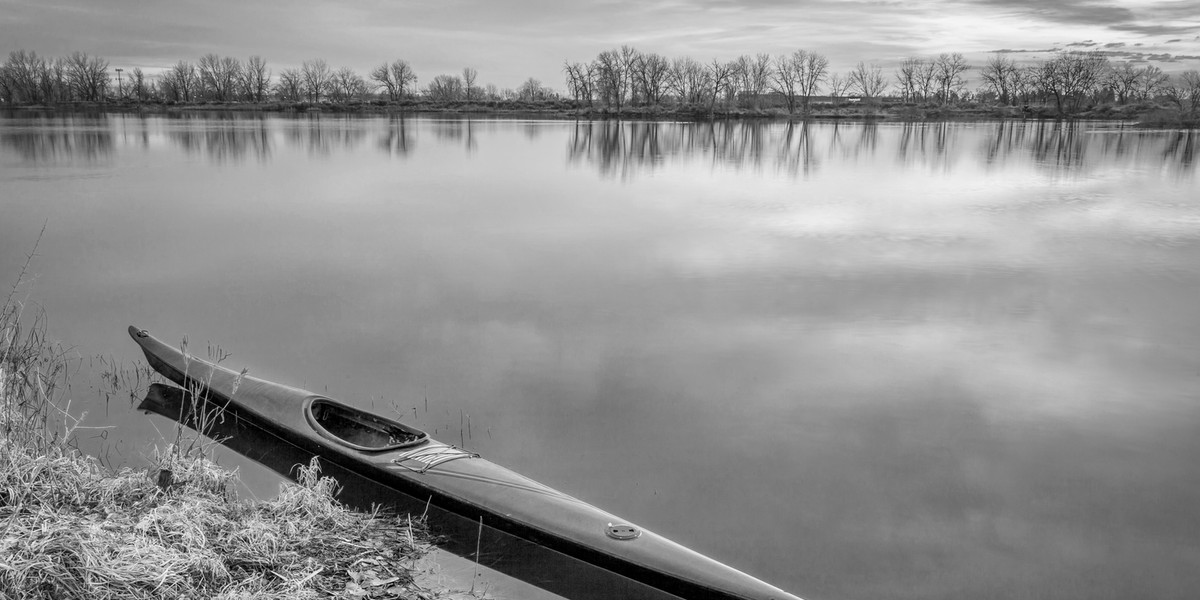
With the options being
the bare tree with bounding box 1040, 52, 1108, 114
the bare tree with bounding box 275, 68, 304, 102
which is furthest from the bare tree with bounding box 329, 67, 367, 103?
the bare tree with bounding box 1040, 52, 1108, 114

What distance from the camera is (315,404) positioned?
18.2 ft

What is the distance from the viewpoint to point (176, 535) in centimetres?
372

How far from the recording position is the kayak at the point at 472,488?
3824 mm

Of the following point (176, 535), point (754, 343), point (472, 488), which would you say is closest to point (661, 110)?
point (754, 343)

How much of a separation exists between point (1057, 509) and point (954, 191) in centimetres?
1716

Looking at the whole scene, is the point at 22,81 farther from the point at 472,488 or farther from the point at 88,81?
the point at 472,488

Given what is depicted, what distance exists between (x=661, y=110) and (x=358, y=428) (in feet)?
220

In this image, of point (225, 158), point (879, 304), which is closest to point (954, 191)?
point (879, 304)

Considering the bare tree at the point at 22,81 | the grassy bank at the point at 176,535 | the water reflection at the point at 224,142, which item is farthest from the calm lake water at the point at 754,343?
the bare tree at the point at 22,81

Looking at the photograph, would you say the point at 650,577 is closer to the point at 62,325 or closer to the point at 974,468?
the point at 974,468

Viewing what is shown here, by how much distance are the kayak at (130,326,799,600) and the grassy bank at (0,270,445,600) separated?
0.27 metres

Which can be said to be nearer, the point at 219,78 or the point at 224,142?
the point at 224,142

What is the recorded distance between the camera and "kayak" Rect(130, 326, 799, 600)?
3.82 metres

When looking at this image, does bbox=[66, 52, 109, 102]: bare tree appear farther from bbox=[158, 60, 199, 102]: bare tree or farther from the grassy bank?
the grassy bank
